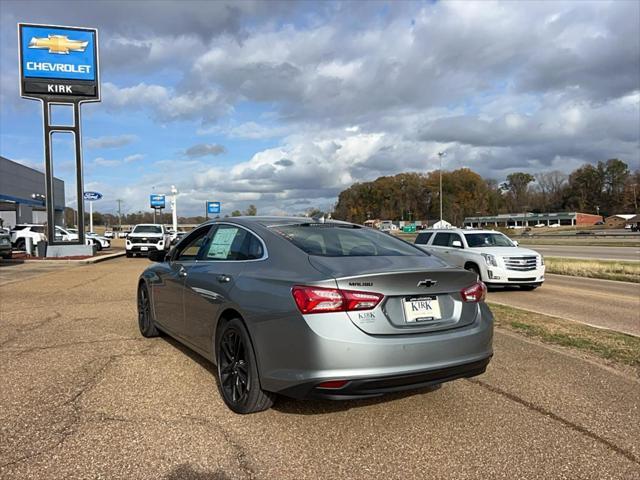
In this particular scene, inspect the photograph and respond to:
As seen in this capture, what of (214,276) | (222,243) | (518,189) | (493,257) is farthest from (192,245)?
(518,189)

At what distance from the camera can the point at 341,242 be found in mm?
4395

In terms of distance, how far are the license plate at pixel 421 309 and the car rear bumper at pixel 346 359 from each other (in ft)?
0.39

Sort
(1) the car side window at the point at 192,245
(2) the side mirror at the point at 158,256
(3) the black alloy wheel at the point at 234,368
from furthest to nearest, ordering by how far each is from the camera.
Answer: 1. (2) the side mirror at the point at 158,256
2. (1) the car side window at the point at 192,245
3. (3) the black alloy wheel at the point at 234,368

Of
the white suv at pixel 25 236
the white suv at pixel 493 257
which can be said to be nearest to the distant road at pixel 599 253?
the white suv at pixel 493 257

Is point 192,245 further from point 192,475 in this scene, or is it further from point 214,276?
point 192,475

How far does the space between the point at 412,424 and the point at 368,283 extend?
1167 millimetres

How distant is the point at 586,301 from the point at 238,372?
936 cm

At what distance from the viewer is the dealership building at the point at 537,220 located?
127000 mm

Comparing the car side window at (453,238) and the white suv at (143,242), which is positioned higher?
the car side window at (453,238)

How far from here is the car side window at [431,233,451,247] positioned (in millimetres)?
14420

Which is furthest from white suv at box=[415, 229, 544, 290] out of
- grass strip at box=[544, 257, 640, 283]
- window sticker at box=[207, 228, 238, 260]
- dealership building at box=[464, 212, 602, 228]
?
dealership building at box=[464, 212, 602, 228]

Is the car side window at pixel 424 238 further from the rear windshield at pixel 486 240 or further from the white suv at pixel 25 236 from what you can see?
the white suv at pixel 25 236

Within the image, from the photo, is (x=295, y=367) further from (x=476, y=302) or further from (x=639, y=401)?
(x=639, y=401)

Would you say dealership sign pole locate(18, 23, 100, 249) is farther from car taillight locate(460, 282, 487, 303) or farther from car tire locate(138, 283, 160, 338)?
car taillight locate(460, 282, 487, 303)
